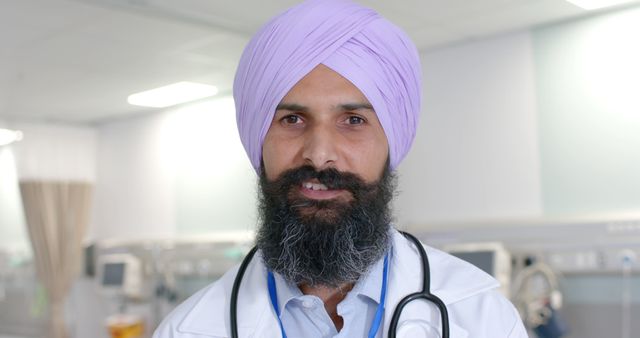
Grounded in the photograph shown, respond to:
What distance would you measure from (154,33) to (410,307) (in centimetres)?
259

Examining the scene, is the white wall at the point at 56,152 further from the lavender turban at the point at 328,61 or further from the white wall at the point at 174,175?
the lavender turban at the point at 328,61

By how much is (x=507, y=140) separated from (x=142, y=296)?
2.72 m

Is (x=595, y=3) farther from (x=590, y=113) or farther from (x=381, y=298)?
(x=381, y=298)

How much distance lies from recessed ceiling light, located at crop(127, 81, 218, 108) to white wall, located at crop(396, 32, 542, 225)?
1.37 meters

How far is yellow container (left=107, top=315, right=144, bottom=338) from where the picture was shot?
15.4 ft

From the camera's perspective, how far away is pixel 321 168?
1.09 metres

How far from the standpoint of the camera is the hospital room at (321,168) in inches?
44.8

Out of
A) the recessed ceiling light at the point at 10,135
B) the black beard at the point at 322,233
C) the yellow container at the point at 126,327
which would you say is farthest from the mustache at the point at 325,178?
the recessed ceiling light at the point at 10,135

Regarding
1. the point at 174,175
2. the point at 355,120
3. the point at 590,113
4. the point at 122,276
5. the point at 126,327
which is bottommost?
the point at 126,327

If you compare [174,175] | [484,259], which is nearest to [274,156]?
[484,259]

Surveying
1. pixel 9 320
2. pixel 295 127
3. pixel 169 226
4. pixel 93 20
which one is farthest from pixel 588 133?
pixel 9 320

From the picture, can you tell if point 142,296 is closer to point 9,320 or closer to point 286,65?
point 9,320

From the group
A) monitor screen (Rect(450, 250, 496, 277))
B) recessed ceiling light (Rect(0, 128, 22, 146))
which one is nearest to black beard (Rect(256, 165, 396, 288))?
monitor screen (Rect(450, 250, 496, 277))

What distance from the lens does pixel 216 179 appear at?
479 centimetres
